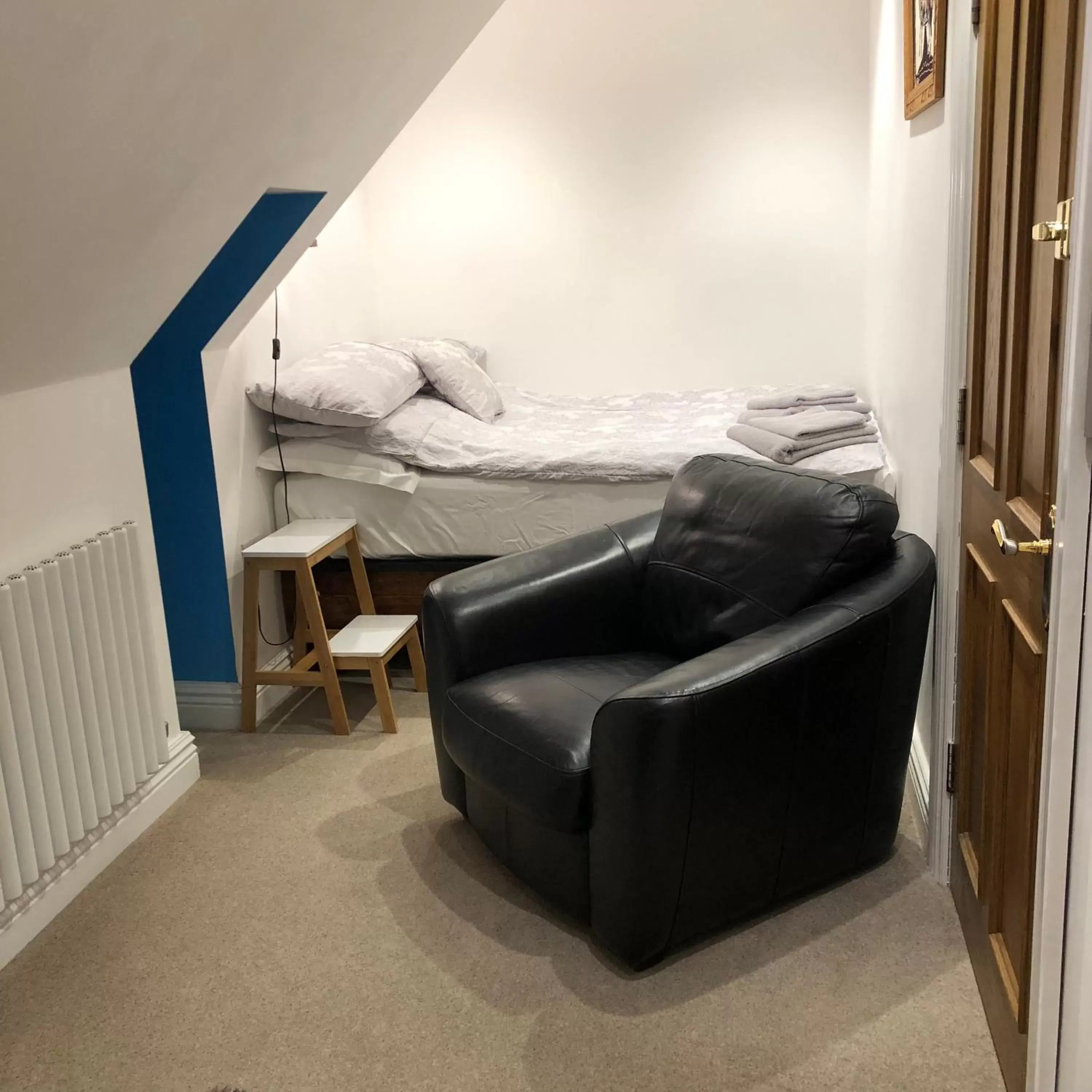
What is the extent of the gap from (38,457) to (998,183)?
1.85m

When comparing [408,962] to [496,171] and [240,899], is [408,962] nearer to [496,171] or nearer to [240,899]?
[240,899]

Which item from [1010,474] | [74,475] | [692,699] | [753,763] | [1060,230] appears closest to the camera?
[1060,230]

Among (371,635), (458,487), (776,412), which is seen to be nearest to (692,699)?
(371,635)

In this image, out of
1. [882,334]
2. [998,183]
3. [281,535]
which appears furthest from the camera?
[882,334]

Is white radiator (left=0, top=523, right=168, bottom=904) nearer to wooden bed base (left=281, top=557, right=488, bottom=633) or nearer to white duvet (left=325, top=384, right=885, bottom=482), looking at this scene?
wooden bed base (left=281, top=557, right=488, bottom=633)

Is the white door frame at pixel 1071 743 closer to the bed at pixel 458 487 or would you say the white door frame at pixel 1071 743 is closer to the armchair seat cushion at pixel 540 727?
the armchair seat cushion at pixel 540 727

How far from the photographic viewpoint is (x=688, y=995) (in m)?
1.90

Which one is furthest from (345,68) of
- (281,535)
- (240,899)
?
(240,899)

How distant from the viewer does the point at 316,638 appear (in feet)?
9.75

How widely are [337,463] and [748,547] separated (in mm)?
1505

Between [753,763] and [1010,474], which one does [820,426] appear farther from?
[1010,474]

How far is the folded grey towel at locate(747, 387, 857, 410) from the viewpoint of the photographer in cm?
375

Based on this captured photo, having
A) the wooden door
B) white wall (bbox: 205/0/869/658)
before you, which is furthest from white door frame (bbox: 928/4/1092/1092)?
white wall (bbox: 205/0/869/658)

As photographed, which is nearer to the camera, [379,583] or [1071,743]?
[1071,743]
